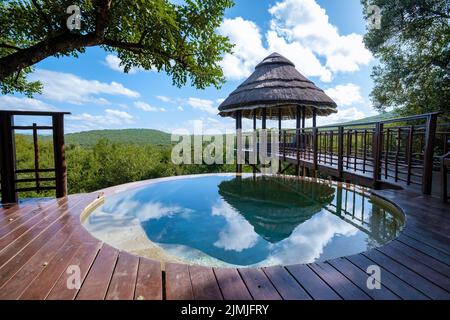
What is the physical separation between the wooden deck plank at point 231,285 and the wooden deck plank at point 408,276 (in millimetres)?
1031

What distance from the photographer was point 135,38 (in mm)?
5543

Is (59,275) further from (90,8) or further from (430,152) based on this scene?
(90,8)

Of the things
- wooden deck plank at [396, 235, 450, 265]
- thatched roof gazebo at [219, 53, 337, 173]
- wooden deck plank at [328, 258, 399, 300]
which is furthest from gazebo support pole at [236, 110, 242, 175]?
wooden deck plank at [328, 258, 399, 300]

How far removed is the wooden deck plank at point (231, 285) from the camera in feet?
4.48

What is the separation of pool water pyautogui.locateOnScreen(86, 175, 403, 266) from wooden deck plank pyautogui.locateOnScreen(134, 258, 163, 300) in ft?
4.36

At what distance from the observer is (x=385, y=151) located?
4.83 meters

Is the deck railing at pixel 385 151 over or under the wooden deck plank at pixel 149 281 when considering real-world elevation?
over

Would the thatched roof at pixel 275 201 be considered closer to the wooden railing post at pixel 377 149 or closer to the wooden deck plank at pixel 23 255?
the wooden railing post at pixel 377 149

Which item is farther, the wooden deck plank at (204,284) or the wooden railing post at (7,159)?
the wooden railing post at (7,159)

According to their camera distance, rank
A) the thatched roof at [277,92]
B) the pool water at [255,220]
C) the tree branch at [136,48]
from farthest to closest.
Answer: the thatched roof at [277,92] → the tree branch at [136,48] → the pool water at [255,220]

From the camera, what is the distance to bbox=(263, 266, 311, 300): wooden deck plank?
135 centimetres

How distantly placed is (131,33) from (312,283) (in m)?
6.25

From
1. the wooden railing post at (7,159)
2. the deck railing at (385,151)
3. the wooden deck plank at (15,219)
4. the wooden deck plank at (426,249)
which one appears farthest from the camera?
the deck railing at (385,151)

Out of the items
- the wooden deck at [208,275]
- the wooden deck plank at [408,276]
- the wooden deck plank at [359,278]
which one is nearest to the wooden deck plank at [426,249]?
the wooden deck at [208,275]
